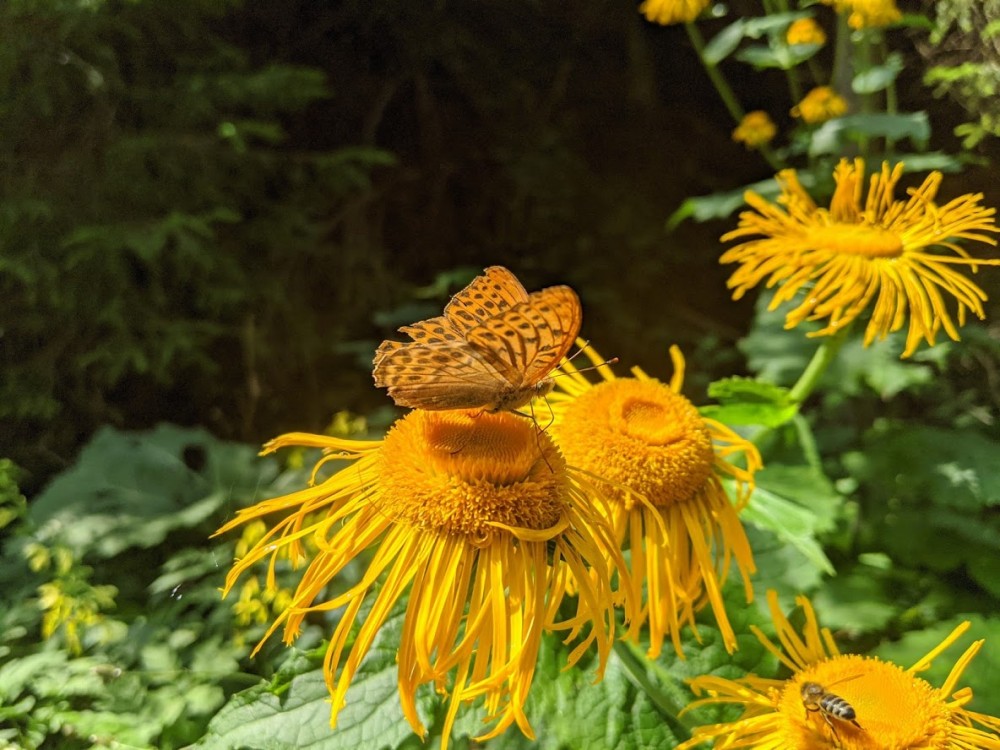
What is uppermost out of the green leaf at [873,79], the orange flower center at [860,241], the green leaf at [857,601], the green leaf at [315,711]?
the green leaf at [873,79]

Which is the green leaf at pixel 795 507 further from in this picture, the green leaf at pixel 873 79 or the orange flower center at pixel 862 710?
the green leaf at pixel 873 79

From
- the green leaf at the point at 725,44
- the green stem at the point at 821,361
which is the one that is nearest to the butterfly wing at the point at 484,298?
the green stem at the point at 821,361

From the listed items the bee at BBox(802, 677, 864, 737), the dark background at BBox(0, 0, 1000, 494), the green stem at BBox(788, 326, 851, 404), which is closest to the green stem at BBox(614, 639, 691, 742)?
the bee at BBox(802, 677, 864, 737)

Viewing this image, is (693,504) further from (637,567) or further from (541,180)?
(541,180)

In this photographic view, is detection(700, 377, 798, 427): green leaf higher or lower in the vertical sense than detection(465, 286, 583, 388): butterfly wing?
lower

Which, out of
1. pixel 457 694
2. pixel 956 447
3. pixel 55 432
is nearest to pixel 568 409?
pixel 457 694

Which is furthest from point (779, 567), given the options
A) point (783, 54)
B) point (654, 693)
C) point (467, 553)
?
point (783, 54)

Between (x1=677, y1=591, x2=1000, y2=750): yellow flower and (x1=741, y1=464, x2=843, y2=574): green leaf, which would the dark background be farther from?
(x1=677, y1=591, x2=1000, y2=750): yellow flower
